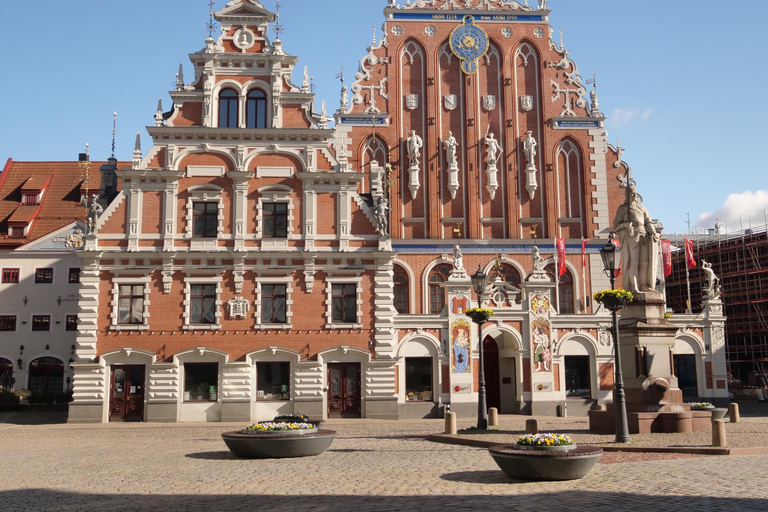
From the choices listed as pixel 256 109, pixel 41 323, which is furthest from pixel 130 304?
pixel 41 323

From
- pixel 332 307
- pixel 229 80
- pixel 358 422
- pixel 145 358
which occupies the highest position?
pixel 229 80

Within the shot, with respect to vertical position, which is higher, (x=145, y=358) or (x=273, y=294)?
(x=273, y=294)

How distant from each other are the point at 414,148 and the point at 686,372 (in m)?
18.4

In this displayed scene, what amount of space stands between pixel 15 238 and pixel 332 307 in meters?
25.2

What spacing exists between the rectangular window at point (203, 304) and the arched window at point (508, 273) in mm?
15729

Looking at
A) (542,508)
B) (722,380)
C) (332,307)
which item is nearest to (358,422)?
(332,307)

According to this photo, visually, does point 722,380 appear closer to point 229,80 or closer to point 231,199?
point 231,199

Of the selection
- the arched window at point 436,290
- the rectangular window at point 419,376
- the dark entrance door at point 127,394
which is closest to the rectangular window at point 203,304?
the dark entrance door at point 127,394

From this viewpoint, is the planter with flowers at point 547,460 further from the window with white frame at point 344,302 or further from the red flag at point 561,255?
the red flag at point 561,255

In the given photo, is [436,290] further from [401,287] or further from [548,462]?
[548,462]

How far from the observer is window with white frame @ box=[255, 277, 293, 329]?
33938 millimetres

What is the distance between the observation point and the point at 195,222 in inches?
1363

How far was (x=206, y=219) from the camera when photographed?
34719 mm

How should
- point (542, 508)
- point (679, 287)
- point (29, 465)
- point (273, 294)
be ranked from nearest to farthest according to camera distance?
point (542, 508), point (29, 465), point (273, 294), point (679, 287)
